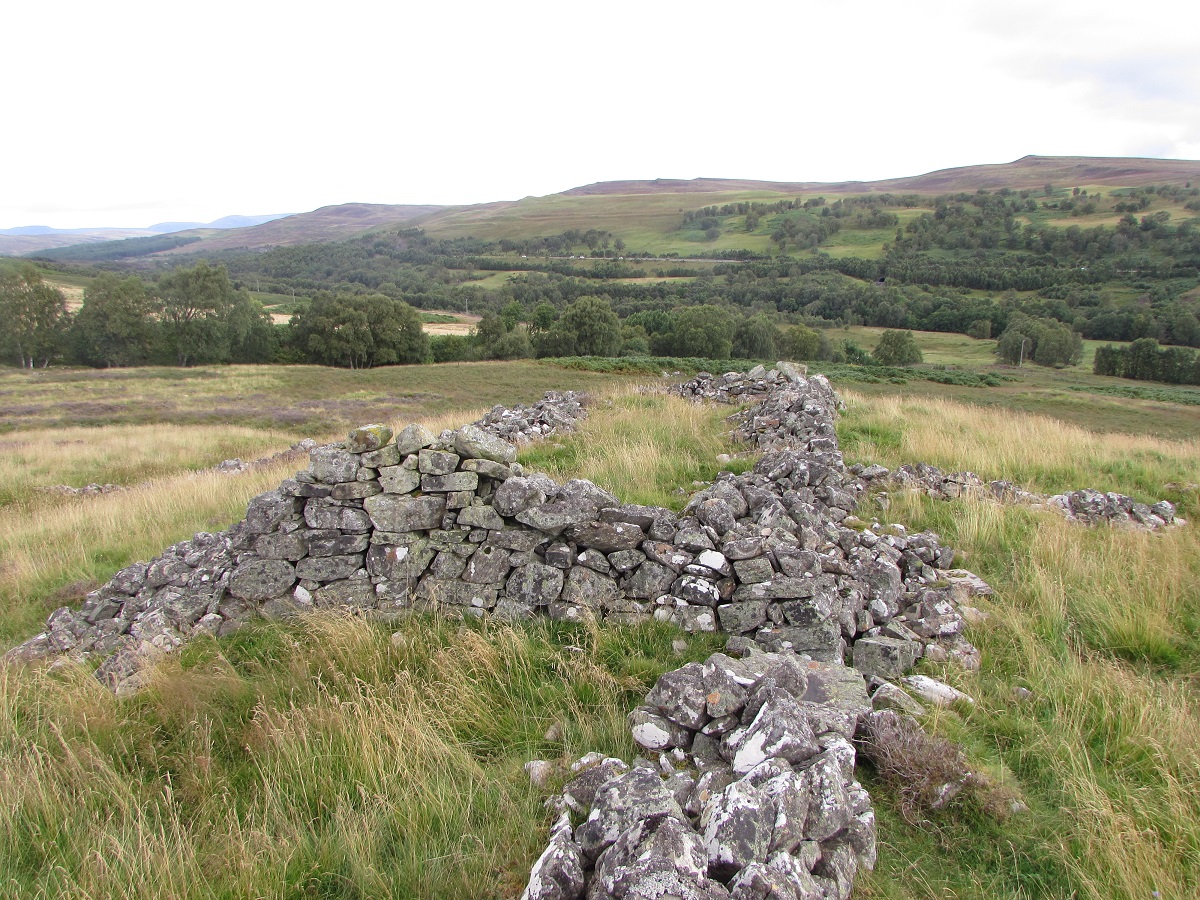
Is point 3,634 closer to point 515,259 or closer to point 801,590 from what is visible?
point 801,590

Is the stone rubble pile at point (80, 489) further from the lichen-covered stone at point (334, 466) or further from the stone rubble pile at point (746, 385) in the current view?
the stone rubble pile at point (746, 385)

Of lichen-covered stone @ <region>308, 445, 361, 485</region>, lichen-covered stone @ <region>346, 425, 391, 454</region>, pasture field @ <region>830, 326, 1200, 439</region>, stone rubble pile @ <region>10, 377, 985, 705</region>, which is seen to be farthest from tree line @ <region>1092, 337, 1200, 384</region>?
lichen-covered stone @ <region>308, 445, 361, 485</region>

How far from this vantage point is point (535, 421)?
14039 millimetres

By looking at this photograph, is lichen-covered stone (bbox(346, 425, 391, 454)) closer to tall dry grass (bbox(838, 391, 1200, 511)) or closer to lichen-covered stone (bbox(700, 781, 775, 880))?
lichen-covered stone (bbox(700, 781, 775, 880))

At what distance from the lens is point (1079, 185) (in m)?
163

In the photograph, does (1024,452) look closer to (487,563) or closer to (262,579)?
(487,563)

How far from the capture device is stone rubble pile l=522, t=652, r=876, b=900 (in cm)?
249

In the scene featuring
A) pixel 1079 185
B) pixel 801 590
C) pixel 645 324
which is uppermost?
pixel 1079 185

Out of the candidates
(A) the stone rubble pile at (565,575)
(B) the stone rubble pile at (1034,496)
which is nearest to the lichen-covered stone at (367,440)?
(A) the stone rubble pile at (565,575)

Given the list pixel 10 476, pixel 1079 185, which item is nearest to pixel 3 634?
Result: pixel 10 476

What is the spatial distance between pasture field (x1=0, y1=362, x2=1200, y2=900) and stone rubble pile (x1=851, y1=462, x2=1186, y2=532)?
455mm

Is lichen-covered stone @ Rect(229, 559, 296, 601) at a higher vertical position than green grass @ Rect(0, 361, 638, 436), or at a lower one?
higher

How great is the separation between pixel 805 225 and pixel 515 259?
76249 mm

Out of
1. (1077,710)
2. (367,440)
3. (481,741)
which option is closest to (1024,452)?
(1077,710)
